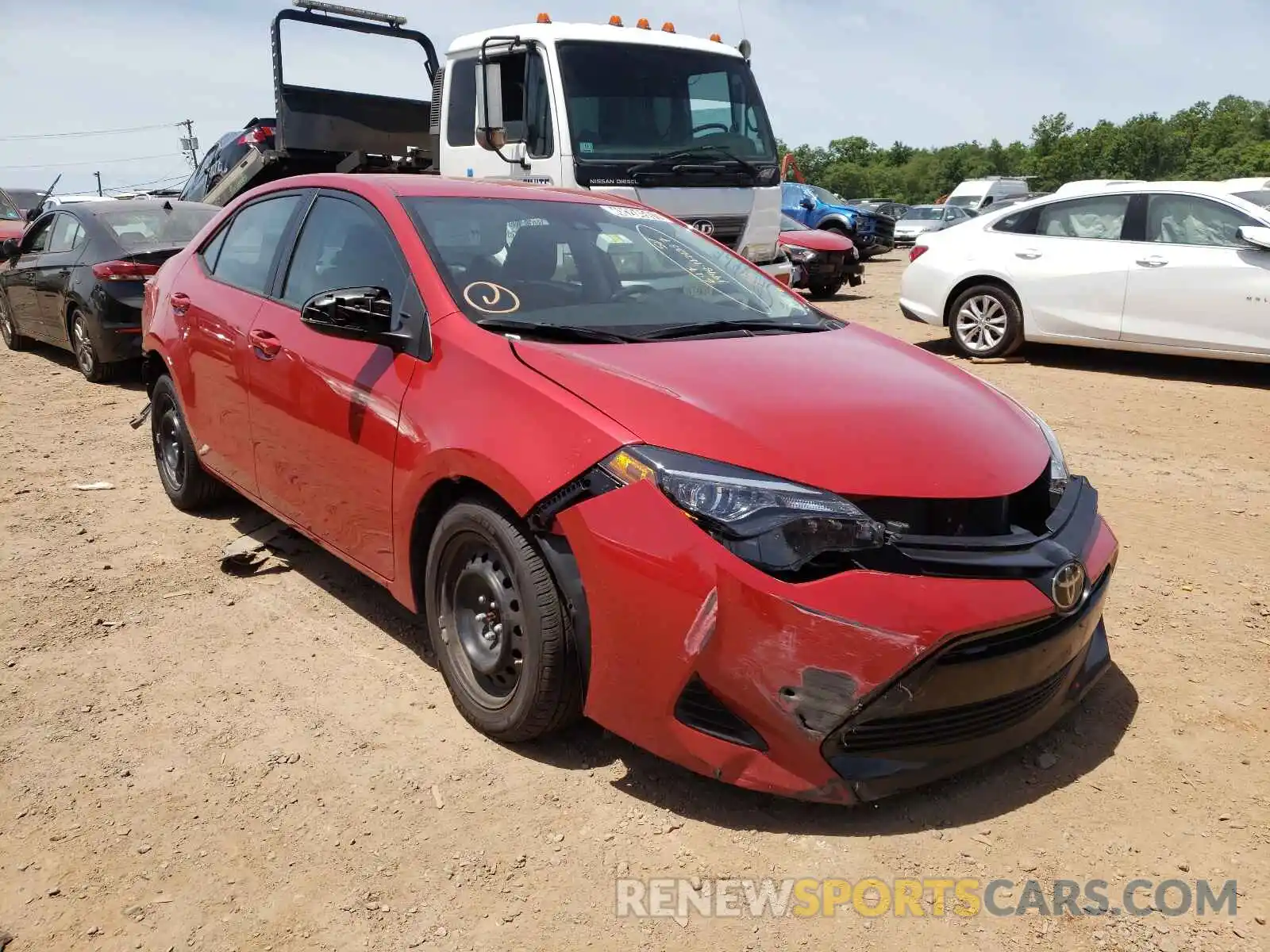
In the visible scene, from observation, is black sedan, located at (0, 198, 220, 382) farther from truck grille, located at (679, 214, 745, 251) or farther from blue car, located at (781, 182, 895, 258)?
blue car, located at (781, 182, 895, 258)

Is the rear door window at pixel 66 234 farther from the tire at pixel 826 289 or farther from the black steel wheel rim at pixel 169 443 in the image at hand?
the tire at pixel 826 289

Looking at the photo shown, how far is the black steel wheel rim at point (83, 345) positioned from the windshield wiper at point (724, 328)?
7.09 metres

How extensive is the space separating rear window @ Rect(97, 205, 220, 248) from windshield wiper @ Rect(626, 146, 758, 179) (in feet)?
12.4

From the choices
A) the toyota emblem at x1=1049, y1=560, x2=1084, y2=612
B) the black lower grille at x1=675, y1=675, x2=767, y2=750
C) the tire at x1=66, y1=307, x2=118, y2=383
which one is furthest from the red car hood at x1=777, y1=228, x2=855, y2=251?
the black lower grille at x1=675, y1=675, x2=767, y2=750

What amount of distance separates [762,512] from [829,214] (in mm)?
19249

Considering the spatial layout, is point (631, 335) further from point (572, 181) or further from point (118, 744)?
point (572, 181)

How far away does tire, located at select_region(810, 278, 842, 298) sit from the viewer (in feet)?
48.8

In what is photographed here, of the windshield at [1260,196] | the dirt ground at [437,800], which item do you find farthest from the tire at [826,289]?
the dirt ground at [437,800]

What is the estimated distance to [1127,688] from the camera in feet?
11.0

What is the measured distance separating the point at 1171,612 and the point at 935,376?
1.53 m

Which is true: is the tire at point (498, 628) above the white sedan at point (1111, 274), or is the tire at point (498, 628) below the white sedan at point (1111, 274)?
below

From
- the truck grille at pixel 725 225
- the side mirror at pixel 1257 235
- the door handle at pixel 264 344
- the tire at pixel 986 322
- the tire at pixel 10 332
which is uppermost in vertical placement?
the side mirror at pixel 1257 235

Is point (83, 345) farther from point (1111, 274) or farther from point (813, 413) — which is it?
point (1111, 274)

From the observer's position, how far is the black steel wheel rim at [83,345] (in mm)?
8695
